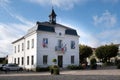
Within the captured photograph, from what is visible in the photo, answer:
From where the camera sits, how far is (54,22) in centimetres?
4366

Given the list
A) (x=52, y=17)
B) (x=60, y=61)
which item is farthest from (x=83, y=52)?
(x=60, y=61)

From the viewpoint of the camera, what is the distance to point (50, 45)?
132 ft

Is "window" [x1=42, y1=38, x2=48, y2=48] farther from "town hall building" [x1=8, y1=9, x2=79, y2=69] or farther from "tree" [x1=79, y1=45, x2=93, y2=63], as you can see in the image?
"tree" [x1=79, y1=45, x2=93, y2=63]

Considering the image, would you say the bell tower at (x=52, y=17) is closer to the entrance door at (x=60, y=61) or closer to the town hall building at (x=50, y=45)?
the town hall building at (x=50, y=45)

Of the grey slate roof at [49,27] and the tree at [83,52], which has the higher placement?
the grey slate roof at [49,27]

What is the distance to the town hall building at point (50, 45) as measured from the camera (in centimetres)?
3903

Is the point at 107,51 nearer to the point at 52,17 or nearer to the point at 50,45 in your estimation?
the point at 52,17

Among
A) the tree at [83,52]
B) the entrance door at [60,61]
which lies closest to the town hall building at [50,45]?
the entrance door at [60,61]

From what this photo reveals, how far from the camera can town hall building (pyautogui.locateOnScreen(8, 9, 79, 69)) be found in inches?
1537

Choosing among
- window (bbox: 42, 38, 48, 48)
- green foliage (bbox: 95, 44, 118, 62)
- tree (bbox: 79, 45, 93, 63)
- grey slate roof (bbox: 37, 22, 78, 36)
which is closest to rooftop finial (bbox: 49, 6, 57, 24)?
grey slate roof (bbox: 37, 22, 78, 36)

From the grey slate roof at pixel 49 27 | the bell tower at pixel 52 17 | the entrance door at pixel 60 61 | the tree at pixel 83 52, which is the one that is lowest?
the entrance door at pixel 60 61

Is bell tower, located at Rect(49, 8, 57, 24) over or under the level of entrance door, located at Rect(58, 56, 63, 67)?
over

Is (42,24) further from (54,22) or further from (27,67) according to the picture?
(27,67)

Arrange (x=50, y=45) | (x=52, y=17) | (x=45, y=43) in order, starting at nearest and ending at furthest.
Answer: (x=45, y=43), (x=50, y=45), (x=52, y=17)
